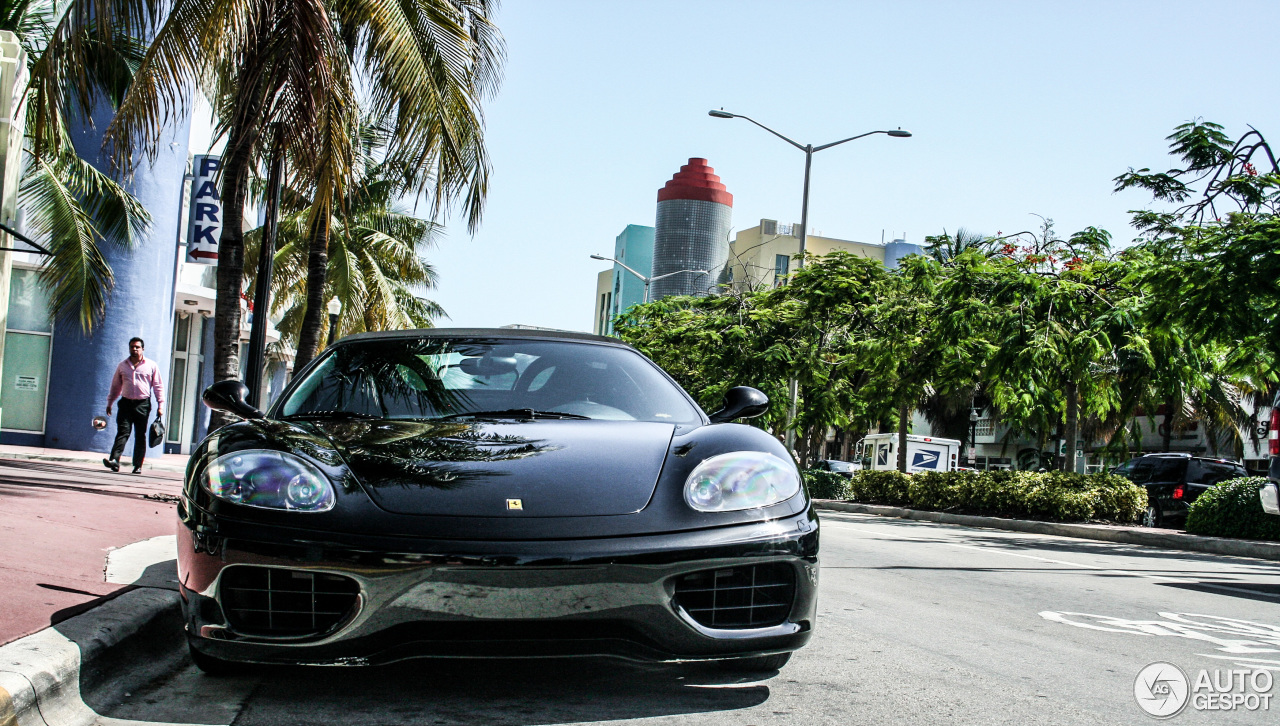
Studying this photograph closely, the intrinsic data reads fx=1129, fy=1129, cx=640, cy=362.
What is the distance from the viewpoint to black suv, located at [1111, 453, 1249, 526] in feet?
70.0

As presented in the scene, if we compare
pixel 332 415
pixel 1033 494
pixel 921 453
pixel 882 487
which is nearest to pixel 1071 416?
pixel 1033 494

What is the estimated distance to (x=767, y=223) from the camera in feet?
307

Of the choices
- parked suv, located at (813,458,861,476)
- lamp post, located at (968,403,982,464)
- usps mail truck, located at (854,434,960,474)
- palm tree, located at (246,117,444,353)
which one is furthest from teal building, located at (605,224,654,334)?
palm tree, located at (246,117,444,353)

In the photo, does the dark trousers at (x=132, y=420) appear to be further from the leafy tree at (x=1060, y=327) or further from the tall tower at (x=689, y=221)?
the tall tower at (x=689, y=221)

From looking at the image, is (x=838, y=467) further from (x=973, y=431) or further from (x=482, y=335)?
(x=482, y=335)

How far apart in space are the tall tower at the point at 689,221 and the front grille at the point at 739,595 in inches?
6594

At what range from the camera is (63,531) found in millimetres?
6750

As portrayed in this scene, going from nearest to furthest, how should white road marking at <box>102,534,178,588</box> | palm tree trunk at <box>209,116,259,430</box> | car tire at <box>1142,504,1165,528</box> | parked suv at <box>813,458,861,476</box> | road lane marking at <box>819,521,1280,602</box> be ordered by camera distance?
white road marking at <box>102,534,178,588</box>
road lane marking at <box>819,521,1280,602</box>
palm tree trunk at <box>209,116,259,430</box>
car tire at <box>1142,504,1165,528</box>
parked suv at <box>813,458,861,476</box>

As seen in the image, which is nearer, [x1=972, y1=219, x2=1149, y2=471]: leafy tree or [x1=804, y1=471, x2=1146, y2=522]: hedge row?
[x1=972, y1=219, x2=1149, y2=471]: leafy tree

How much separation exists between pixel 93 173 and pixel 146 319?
4930 millimetres

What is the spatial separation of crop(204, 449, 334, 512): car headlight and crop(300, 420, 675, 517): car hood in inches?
5.4

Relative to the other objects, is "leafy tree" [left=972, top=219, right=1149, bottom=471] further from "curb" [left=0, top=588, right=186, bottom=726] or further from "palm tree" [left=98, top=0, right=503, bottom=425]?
"curb" [left=0, top=588, right=186, bottom=726]

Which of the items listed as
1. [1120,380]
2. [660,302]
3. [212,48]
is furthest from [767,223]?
[212,48]

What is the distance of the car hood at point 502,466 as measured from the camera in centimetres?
330
